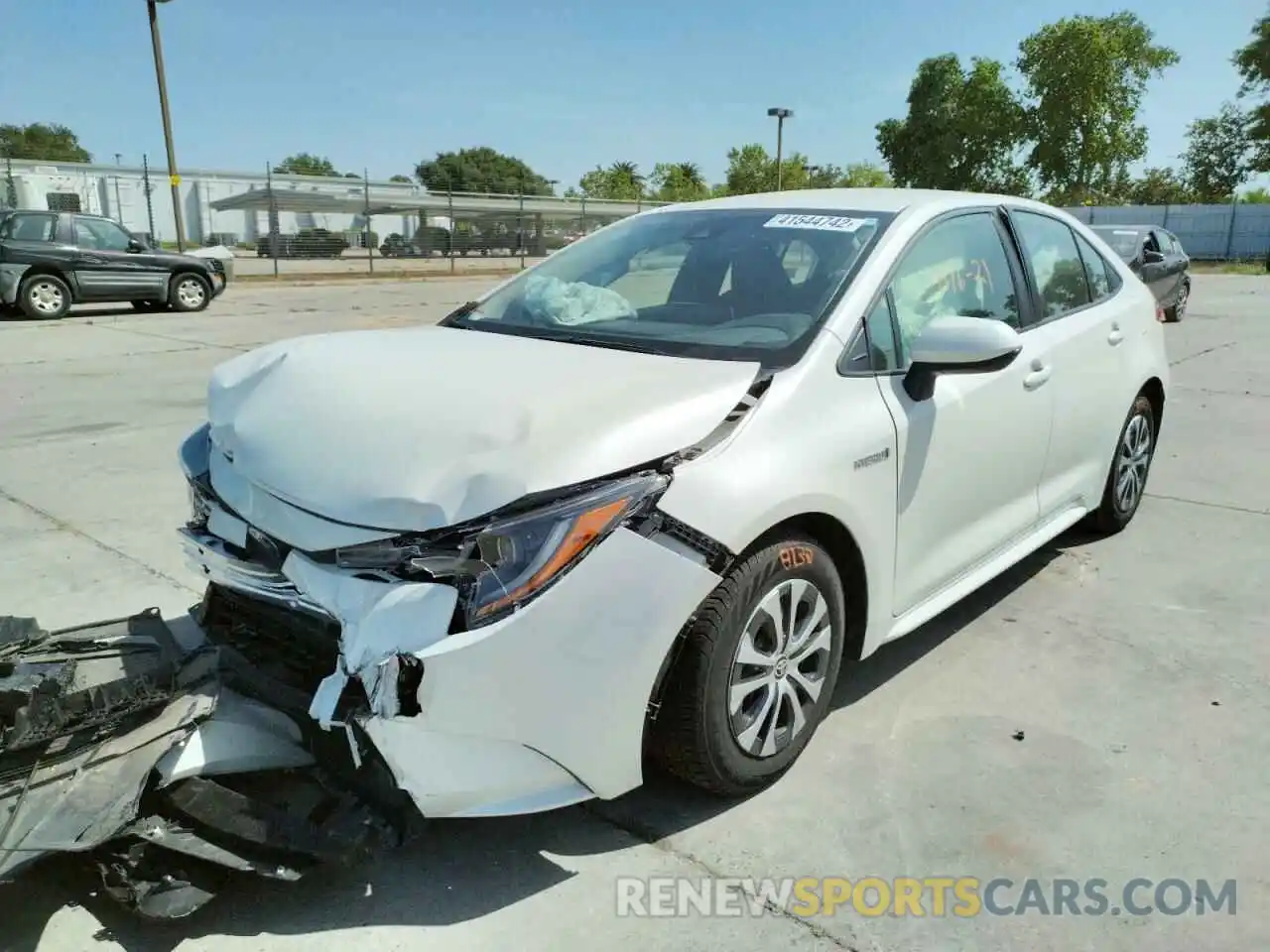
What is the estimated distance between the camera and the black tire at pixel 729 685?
236 cm

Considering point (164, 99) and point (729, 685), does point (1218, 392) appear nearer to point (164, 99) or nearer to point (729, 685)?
point (729, 685)

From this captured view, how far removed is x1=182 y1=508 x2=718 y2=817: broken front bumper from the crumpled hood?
20 cm

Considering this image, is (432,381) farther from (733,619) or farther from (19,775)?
(19,775)

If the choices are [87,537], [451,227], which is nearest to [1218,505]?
[87,537]

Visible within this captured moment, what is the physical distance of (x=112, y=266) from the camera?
49.8 feet

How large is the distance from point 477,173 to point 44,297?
88520mm

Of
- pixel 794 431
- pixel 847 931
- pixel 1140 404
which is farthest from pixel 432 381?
pixel 1140 404

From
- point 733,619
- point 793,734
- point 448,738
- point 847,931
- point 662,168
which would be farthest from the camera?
point 662,168

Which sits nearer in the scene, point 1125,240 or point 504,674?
point 504,674

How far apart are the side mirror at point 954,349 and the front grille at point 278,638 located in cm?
182

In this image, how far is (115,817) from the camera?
83.6 inches

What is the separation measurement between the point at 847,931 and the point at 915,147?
70106 millimetres

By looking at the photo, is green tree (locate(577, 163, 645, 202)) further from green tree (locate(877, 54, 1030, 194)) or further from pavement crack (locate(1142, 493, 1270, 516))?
pavement crack (locate(1142, 493, 1270, 516))

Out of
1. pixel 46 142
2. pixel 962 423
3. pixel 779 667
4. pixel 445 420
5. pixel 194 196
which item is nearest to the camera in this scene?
pixel 445 420
